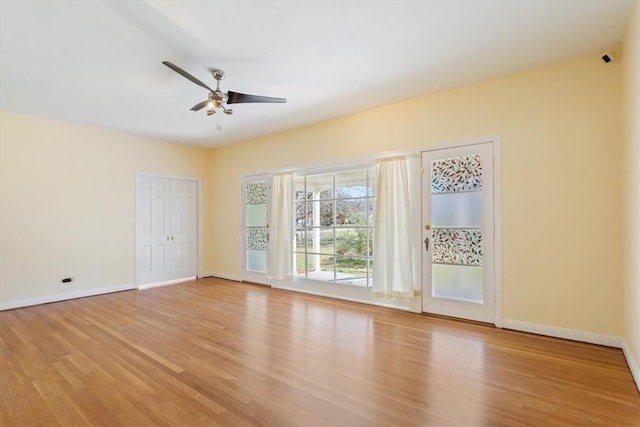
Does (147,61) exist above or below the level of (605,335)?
above

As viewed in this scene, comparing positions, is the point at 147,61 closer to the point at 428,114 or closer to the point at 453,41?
the point at 453,41

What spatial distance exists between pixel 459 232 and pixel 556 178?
110cm

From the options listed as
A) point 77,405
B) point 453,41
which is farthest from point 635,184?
point 77,405

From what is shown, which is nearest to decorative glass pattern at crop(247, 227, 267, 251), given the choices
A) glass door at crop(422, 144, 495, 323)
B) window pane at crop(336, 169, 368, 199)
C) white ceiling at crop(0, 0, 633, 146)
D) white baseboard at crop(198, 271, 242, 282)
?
white baseboard at crop(198, 271, 242, 282)

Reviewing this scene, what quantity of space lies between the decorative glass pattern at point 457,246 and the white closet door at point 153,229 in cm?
503

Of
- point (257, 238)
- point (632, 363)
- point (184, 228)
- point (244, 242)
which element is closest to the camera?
point (632, 363)

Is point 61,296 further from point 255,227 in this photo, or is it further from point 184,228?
point 255,227

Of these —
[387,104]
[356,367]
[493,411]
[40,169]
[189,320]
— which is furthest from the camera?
[40,169]

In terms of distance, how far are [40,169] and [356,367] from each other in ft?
17.4

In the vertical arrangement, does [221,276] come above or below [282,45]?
below

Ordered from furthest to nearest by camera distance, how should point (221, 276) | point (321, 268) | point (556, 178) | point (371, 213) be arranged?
point (221, 276)
point (321, 268)
point (371, 213)
point (556, 178)

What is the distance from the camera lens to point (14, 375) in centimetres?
244

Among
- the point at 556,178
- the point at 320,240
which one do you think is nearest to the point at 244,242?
the point at 320,240

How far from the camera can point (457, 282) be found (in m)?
3.78
